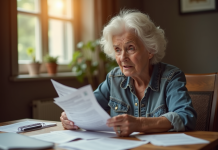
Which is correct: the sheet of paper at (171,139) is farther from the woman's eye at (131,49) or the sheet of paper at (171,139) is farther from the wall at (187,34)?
the wall at (187,34)

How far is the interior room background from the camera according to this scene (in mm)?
2598

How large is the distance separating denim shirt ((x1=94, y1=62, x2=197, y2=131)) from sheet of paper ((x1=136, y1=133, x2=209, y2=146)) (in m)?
0.13

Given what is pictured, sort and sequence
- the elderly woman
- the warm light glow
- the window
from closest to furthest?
the elderly woman
the window
the warm light glow

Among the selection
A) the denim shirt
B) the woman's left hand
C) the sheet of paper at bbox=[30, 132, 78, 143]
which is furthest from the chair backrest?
the sheet of paper at bbox=[30, 132, 78, 143]

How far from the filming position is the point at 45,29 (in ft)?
10.5

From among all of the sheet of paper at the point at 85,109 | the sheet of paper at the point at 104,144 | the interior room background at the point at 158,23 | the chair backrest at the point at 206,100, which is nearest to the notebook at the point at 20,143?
the sheet of paper at the point at 104,144

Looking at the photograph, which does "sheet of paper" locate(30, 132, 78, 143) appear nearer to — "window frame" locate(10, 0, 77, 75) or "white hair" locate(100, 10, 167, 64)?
"white hair" locate(100, 10, 167, 64)

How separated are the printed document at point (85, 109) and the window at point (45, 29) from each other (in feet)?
6.48

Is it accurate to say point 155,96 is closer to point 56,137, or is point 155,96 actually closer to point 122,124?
point 122,124

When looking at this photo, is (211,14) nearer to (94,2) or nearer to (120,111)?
(94,2)

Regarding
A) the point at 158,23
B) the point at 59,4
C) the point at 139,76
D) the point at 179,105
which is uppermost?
the point at 59,4

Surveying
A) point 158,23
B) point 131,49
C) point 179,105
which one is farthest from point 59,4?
point 179,105

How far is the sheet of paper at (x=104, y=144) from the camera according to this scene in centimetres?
90

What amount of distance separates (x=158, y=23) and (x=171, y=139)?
3335 millimetres
